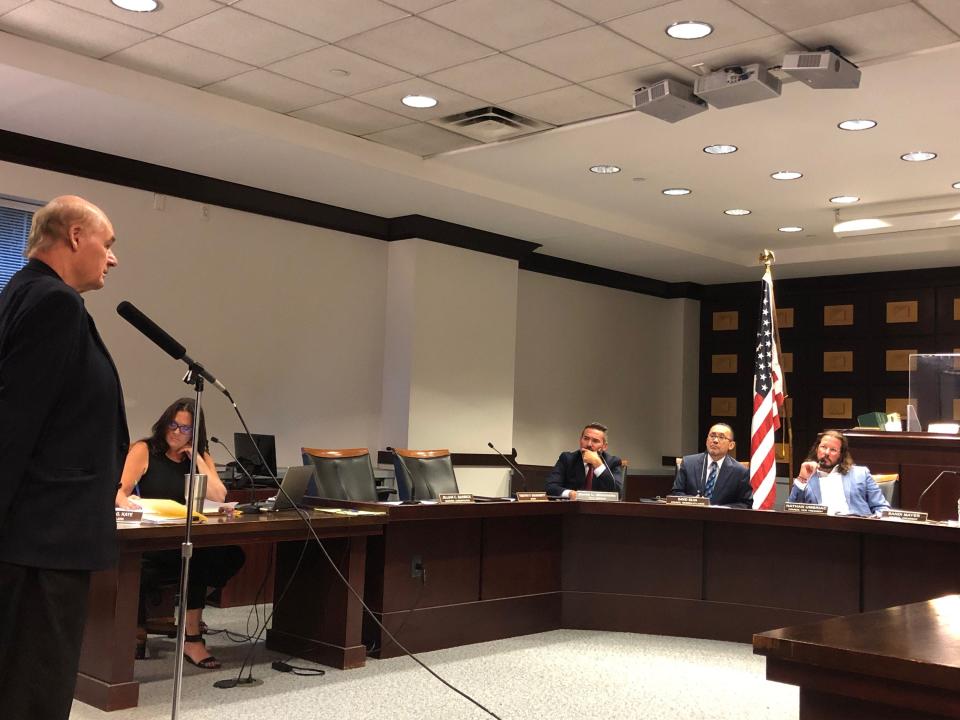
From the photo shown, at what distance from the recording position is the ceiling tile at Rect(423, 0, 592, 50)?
4.53 m

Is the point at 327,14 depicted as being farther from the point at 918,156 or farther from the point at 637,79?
the point at 918,156

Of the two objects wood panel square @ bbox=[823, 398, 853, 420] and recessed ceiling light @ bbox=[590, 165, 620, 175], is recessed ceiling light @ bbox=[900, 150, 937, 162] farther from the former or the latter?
wood panel square @ bbox=[823, 398, 853, 420]

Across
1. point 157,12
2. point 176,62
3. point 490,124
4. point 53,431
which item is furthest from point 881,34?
point 53,431

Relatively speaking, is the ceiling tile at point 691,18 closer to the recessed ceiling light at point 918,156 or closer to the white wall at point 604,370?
the recessed ceiling light at point 918,156

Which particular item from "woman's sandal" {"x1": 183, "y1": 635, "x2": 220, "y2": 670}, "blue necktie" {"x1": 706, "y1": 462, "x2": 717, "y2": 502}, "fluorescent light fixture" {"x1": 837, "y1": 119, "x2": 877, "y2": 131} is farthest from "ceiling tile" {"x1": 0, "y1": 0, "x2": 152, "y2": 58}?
"blue necktie" {"x1": 706, "y1": 462, "x2": 717, "y2": 502}

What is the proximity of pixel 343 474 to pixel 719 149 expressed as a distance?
10.5ft

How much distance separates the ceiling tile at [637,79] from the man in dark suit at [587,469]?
2.06m

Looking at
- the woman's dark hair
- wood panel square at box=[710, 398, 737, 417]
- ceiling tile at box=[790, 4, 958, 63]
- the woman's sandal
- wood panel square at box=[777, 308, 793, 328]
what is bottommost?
the woman's sandal

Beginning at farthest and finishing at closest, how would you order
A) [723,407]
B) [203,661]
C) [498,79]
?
[723,407] < [498,79] < [203,661]

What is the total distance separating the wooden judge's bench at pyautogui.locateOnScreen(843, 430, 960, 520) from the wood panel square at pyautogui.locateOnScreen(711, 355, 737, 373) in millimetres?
3324

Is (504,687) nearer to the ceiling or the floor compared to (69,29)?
nearer to the floor

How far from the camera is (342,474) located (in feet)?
19.3

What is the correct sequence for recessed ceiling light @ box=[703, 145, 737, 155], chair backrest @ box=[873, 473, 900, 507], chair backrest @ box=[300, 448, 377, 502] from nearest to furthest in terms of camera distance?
chair backrest @ box=[300, 448, 377, 502], chair backrest @ box=[873, 473, 900, 507], recessed ceiling light @ box=[703, 145, 737, 155]

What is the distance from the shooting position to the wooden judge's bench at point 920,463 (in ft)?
24.7
